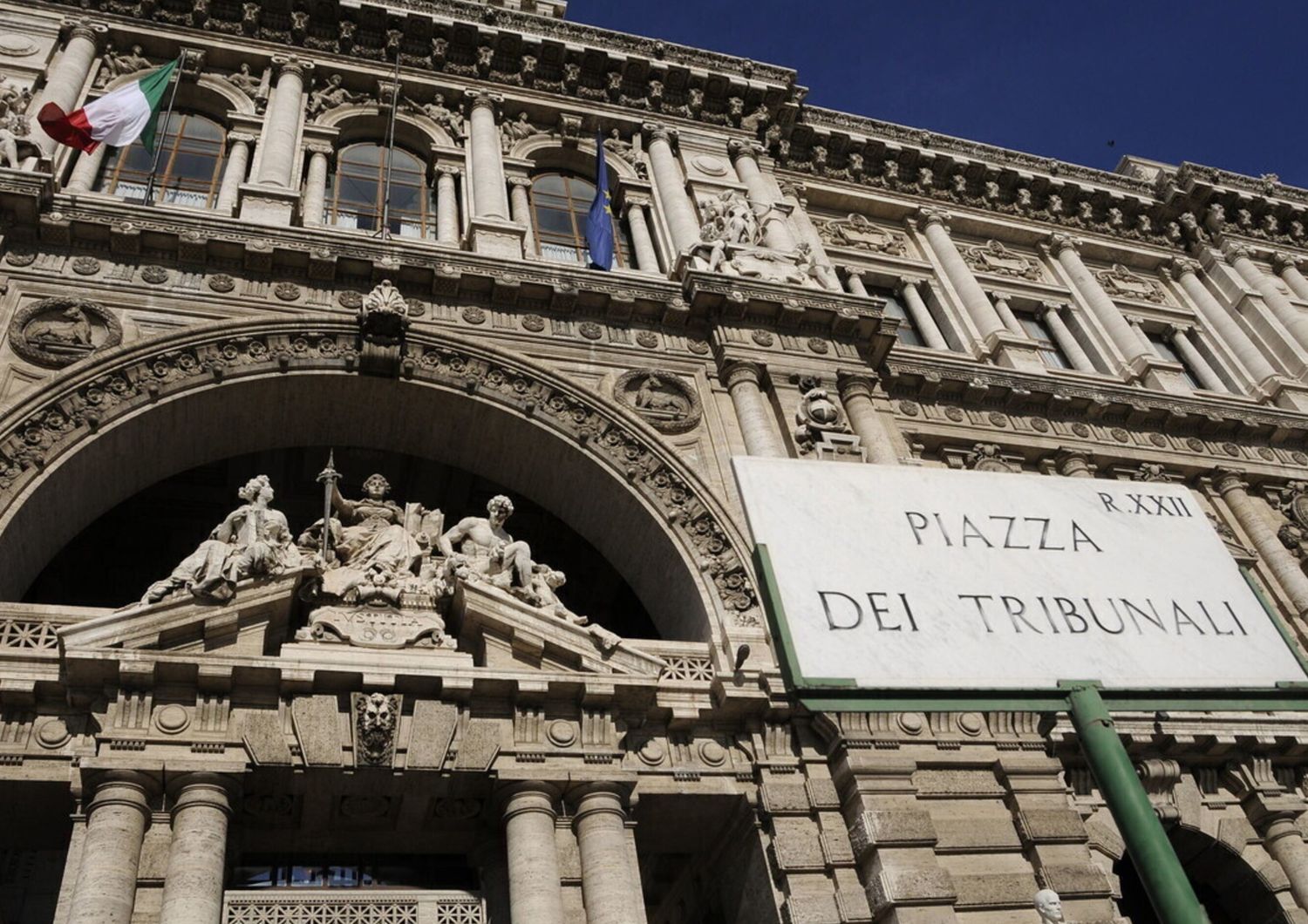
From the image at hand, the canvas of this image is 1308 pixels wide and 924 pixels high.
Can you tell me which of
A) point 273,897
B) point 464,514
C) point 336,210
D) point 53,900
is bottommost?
point 273,897

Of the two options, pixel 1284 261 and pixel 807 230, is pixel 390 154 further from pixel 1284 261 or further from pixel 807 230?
pixel 1284 261

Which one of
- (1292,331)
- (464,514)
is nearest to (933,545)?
(464,514)

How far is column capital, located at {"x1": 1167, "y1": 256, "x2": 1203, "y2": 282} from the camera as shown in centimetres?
2488

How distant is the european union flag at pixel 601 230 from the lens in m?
16.5

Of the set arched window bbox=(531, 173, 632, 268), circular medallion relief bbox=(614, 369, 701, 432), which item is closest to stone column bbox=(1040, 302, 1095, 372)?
arched window bbox=(531, 173, 632, 268)

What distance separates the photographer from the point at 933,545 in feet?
17.5

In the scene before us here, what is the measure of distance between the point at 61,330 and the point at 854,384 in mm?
10513

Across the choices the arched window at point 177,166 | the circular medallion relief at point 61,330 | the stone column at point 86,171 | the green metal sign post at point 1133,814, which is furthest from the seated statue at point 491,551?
the green metal sign post at point 1133,814

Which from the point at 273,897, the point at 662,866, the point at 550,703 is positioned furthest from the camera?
the point at 662,866

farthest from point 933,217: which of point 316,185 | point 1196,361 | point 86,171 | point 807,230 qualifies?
point 86,171

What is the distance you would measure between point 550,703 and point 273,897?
10.3 feet

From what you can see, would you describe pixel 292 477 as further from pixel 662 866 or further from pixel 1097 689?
pixel 1097 689

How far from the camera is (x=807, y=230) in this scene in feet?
66.3

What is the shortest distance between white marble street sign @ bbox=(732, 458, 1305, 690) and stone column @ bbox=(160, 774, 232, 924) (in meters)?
6.16
